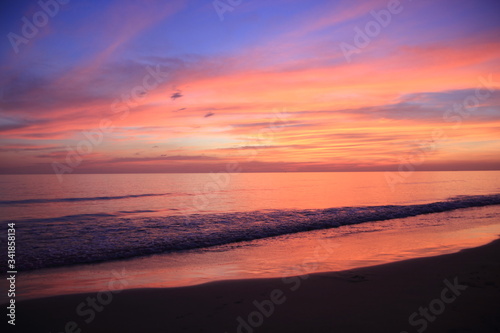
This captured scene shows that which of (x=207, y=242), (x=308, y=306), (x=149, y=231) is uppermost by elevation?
(x=149, y=231)

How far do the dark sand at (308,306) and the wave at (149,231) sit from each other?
5.82 meters

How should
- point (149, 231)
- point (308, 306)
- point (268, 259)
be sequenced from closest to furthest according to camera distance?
point (308, 306), point (268, 259), point (149, 231)

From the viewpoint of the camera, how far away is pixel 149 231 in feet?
59.0

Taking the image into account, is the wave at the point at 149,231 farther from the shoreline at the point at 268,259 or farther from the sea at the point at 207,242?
the shoreline at the point at 268,259

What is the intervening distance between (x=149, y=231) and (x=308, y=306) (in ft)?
44.3

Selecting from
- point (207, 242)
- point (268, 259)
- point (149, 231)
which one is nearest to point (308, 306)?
point (268, 259)

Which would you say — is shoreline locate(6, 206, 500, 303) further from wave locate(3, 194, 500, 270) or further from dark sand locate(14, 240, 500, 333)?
wave locate(3, 194, 500, 270)

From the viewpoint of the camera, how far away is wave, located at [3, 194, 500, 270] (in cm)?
1291

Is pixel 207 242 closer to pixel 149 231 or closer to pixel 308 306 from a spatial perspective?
pixel 149 231

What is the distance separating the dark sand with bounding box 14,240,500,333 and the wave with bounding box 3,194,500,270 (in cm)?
582

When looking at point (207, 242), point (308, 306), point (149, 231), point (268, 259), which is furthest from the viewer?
point (149, 231)

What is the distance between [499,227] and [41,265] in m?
22.2

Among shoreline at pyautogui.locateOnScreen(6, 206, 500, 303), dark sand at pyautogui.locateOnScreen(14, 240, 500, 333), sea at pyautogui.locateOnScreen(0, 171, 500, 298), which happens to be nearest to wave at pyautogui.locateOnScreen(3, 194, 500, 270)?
sea at pyautogui.locateOnScreen(0, 171, 500, 298)

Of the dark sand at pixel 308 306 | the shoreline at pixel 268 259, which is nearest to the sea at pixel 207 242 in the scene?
the shoreline at pixel 268 259
